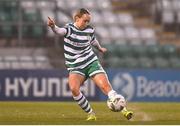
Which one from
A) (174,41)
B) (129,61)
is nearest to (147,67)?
(129,61)

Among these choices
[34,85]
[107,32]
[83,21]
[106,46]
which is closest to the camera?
[83,21]

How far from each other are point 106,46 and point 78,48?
40.6 feet

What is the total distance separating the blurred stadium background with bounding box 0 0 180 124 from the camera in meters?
22.6

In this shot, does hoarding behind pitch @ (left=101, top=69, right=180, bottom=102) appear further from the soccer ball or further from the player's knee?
the soccer ball

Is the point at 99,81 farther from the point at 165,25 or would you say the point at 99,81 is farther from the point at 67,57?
the point at 165,25

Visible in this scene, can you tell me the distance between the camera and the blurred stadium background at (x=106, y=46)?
74.2 feet

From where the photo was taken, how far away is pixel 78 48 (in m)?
12.5

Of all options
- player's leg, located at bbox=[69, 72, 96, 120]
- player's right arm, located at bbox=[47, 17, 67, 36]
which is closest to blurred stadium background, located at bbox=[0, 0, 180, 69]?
player's leg, located at bbox=[69, 72, 96, 120]

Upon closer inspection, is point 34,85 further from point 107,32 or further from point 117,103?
point 117,103

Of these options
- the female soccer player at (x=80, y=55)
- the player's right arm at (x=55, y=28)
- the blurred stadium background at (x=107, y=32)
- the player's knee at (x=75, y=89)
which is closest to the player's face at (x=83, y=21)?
the female soccer player at (x=80, y=55)

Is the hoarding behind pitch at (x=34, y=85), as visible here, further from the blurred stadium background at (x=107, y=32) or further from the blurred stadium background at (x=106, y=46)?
the blurred stadium background at (x=107, y=32)

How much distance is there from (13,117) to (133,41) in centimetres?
1307

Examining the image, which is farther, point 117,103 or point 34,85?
point 34,85

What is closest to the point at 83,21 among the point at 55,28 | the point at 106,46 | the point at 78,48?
the point at 78,48
